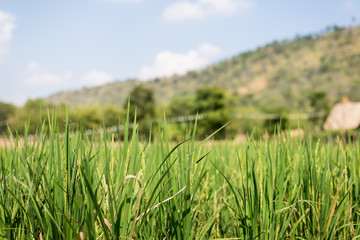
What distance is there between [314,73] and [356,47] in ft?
32.2


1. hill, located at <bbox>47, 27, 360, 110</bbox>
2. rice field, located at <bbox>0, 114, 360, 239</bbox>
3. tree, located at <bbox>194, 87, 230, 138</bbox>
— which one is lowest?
rice field, located at <bbox>0, 114, 360, 239</bbox>

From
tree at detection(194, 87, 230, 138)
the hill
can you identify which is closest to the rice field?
tree at detection(194, 87, 230, 138)

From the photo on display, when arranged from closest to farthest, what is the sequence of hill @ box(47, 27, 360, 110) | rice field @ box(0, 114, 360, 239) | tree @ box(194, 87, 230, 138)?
rice field @ box(0, 114, 360, 239) < tree @ box(194, 87, 230, 138) < hill @ box(47, 27, 360, 110)

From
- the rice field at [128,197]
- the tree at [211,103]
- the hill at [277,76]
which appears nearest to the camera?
the rice field at [128,197]

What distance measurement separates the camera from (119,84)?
→ 81.9 m

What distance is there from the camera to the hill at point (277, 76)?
54.6 m

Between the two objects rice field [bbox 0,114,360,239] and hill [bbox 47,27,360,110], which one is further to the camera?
hill [bbox 47,27,360,110]

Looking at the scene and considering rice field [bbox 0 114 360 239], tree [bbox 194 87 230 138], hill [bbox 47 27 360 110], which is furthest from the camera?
hill [bbox 47 27 360 110]

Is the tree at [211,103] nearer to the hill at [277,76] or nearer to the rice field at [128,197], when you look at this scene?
the hill at [277,76]

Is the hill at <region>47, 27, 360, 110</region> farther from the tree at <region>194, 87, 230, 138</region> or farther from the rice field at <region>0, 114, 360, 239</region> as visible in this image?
the rice field at <region>0, 114, 360, 239</region>

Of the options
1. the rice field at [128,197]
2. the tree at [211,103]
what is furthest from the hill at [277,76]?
the rice field at [128,197]

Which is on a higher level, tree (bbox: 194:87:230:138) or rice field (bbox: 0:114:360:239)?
tree (bbox: 194:87:230:138)

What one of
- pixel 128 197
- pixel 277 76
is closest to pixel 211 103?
pixel 128 197

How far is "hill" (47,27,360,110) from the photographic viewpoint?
54562 millimetres
